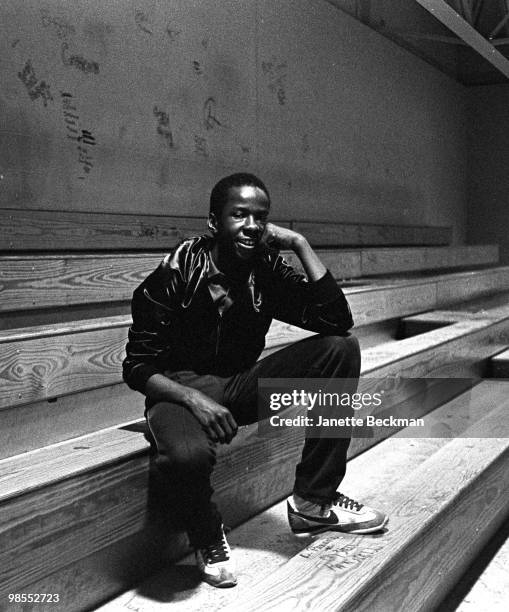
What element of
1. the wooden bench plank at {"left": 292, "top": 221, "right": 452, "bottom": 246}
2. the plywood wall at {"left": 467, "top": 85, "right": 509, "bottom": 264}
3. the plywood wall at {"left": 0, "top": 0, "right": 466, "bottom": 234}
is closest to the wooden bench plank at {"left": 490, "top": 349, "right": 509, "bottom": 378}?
the wooden bench plank at {"left": 292, "top": 221, "right": 452, "bottom": 246}

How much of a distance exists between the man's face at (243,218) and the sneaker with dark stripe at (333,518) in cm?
→ 51

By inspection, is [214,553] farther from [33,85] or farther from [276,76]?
[276,76]

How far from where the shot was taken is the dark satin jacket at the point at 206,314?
139cm

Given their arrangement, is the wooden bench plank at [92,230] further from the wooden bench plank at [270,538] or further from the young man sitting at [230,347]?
the wooden bench plank at [270,538]

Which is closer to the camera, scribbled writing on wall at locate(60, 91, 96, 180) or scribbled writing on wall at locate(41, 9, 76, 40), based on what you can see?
scribbled writing on wall at locate(41, 9, 76, 40)

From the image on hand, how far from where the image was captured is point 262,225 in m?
1.44

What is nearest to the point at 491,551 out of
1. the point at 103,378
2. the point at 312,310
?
the point at 312,310

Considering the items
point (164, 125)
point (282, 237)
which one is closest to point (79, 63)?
point (164, 125)

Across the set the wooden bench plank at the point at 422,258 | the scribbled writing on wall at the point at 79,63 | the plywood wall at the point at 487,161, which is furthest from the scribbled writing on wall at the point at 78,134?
the plywood wall at the point at 487,161

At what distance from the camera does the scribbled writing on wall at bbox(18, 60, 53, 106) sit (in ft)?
8.61

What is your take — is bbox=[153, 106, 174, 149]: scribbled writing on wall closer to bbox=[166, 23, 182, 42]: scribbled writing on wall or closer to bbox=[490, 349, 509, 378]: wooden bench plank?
bbox=[166, 23, 182, 42]: scribbled writing on wall

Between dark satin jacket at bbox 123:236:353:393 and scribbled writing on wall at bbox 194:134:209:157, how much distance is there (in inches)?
82.0

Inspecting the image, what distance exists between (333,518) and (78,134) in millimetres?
1930

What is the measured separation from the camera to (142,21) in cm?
317
